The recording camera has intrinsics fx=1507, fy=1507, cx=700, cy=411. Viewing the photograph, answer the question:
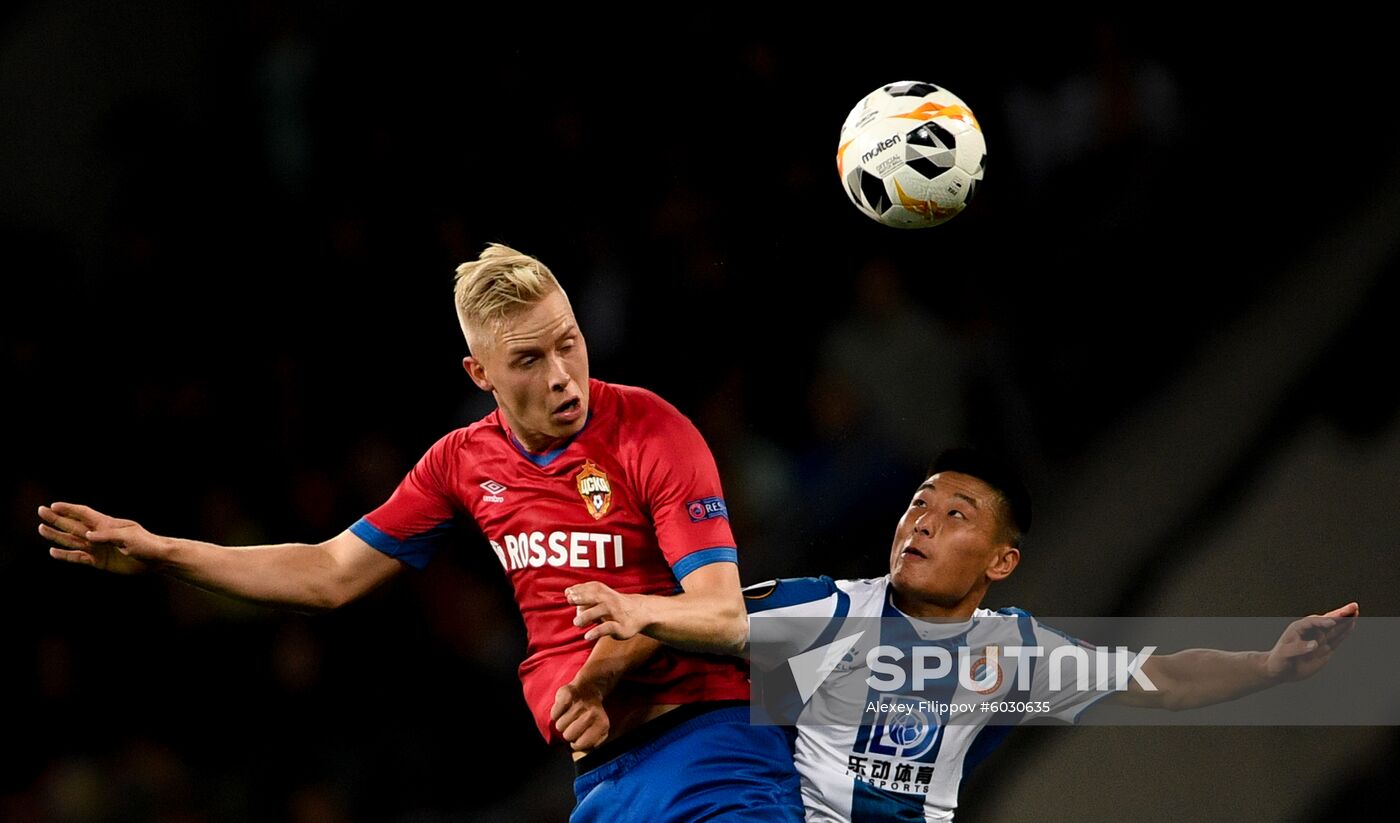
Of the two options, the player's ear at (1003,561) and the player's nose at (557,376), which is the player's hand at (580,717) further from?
the player's ear at (1003,561)

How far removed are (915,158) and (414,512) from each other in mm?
1823

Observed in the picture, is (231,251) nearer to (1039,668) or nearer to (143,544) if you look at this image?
(143,544)

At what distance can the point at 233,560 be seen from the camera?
12.5ft

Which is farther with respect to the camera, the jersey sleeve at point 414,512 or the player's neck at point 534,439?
the jersey sleeve at point 414,512

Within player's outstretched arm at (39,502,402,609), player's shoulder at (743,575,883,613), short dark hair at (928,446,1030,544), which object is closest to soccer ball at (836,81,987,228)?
short dark hair at (928,446,1030,544)

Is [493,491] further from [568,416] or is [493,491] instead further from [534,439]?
[568,416]

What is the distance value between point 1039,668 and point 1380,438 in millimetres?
2299

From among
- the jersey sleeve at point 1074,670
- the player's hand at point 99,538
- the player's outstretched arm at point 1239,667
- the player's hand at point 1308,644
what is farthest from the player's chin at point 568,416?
the player's hand at point 1308,644

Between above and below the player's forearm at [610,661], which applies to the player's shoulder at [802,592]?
above

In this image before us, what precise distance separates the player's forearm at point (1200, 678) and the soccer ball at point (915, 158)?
1.47 m

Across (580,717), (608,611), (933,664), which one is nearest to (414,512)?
(580,717)

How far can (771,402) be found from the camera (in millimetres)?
6234

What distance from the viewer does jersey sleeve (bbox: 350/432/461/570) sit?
395 cm

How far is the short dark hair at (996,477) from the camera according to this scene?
4293 millimetres
